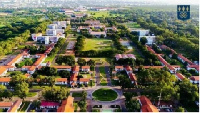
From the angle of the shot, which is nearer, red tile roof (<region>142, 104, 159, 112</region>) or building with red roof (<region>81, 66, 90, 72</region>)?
red tile roof (<region>142, 104, 159, 112</region>)

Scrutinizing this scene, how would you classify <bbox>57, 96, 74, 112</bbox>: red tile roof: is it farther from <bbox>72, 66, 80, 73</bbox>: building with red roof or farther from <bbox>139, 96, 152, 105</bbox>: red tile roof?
<bbox>72, 66, 80, 73</bbox>: building with red roof

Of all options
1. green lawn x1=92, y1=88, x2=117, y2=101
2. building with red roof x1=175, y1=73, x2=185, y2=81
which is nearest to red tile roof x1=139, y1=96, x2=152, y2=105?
green lawn x1=92, y1=88, x2=117, y2=101

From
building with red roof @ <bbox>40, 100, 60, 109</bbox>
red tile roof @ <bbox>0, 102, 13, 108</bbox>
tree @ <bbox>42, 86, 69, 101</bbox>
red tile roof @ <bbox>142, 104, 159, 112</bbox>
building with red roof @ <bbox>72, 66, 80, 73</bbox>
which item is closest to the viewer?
red tile roof @ <bbox>142, 104, 159, 112</bbox>

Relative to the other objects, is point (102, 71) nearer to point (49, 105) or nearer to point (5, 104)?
point (49, 105)

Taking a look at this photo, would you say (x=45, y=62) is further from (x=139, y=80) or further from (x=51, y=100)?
(x=139, y=80)

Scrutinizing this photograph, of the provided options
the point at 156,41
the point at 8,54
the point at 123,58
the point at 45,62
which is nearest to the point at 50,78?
the point at 45,62

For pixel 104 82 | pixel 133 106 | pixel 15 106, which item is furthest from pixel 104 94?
pixel 15 106

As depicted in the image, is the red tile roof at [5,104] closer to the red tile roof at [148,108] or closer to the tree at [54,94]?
the tree at [54,94]
